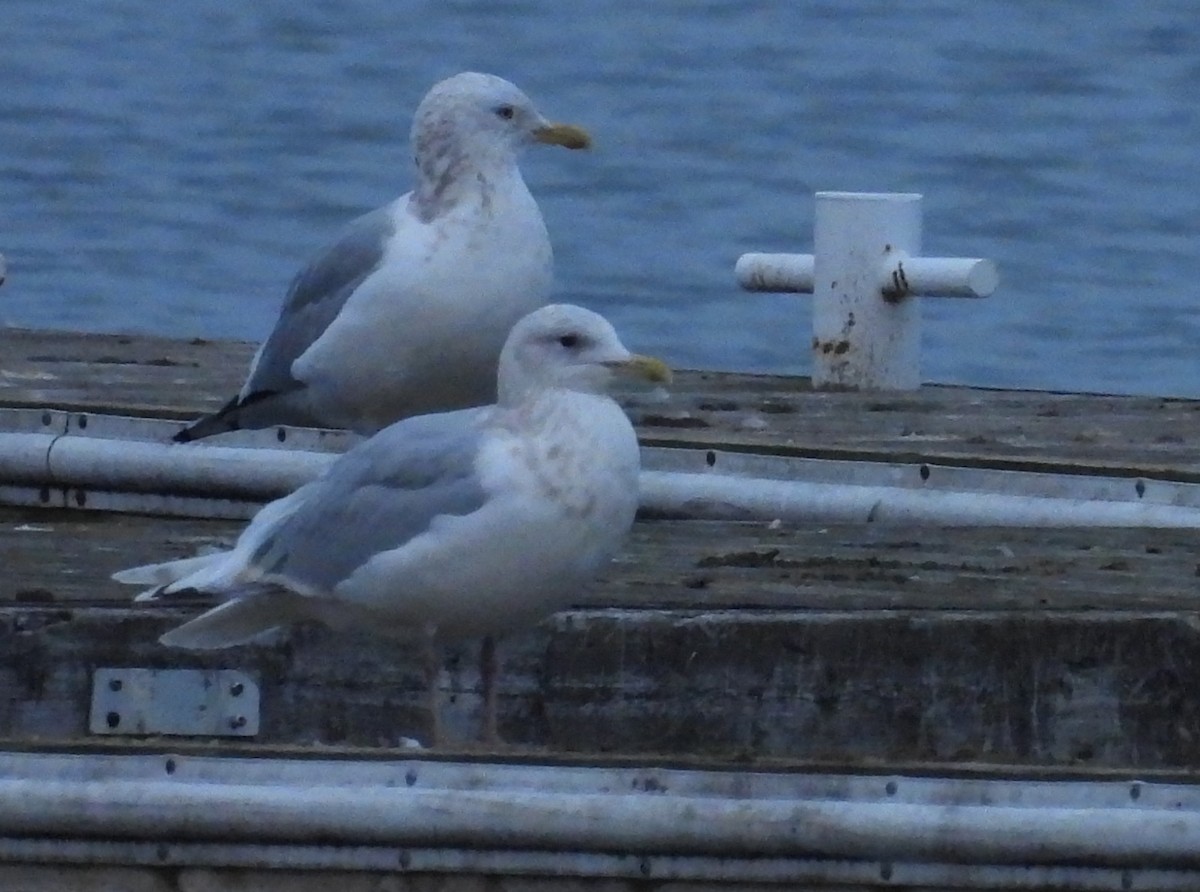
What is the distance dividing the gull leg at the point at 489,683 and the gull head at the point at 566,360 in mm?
383

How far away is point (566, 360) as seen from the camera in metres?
4.16

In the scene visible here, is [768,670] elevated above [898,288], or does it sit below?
below

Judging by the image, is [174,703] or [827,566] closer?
[174,703]

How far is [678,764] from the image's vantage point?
3.80 m

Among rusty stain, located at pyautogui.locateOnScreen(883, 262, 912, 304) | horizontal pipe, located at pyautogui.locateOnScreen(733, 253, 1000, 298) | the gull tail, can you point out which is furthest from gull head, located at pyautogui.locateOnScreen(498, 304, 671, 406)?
rusty stain, located at pyautogui.locateOnScreen(883, 262, 912, 304)

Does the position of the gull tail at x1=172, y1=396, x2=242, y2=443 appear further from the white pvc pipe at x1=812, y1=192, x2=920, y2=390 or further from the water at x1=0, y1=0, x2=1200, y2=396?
the water at x1=0, y1=0, x2=1200, y2=396

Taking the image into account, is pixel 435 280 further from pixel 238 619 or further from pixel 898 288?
pixel 898 288

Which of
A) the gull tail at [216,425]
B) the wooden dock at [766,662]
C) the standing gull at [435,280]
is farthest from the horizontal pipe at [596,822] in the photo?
the gull tail at [216,425]

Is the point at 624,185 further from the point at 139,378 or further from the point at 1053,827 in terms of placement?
the point at 1053,827

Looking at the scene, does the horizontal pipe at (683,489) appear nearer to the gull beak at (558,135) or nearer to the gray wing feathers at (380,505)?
the gull beak at (558,135)

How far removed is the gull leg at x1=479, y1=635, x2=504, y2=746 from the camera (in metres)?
4.30

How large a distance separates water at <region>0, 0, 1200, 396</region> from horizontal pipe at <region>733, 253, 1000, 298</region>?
4585 mm

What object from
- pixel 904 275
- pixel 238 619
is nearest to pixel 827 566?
pixel 238 619

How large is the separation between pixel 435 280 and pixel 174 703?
2.92 ft
